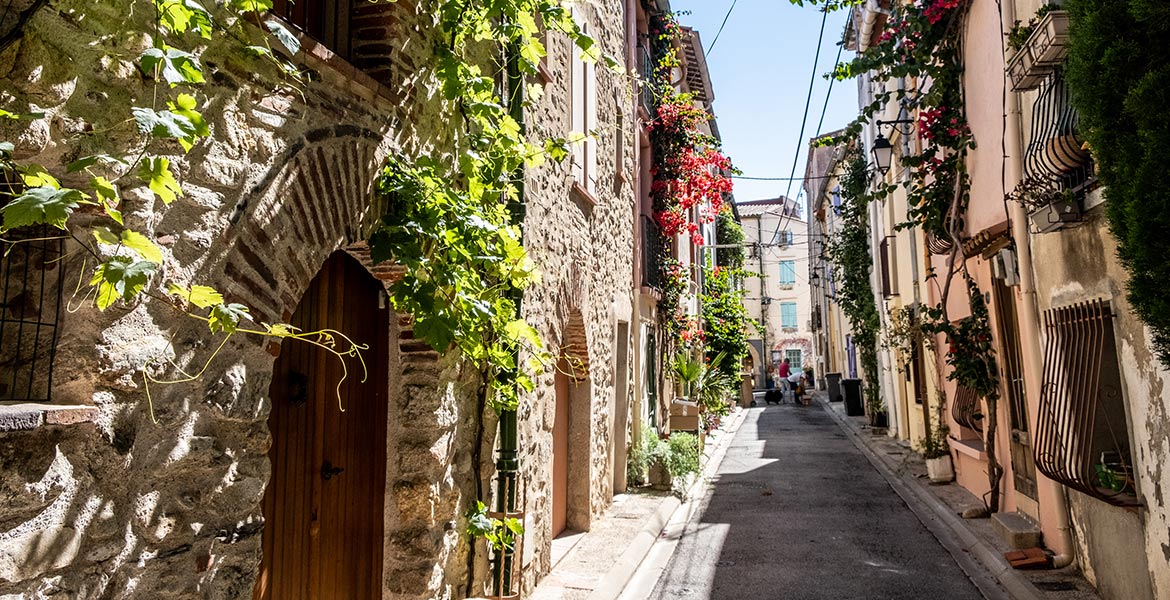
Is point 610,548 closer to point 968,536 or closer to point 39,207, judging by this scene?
point 968,536

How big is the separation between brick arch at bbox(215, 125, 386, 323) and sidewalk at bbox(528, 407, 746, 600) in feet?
10.0

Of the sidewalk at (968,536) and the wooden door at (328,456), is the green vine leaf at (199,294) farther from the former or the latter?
the sidewalk at (968,536)

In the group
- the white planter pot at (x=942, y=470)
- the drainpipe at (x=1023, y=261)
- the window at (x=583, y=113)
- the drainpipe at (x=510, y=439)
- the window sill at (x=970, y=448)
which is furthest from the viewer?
the white planter pot at (x=942, y=470)

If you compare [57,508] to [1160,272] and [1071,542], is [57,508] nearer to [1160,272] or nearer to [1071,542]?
[1160,272]

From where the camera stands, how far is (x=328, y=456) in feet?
12.0

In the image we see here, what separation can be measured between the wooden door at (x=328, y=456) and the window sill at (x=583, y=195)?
307 cm

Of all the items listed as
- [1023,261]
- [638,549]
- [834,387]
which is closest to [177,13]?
[638,549]

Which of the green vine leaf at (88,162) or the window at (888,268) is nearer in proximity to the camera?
the green vine leaf at (88,162)

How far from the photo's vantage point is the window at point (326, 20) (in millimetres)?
3326

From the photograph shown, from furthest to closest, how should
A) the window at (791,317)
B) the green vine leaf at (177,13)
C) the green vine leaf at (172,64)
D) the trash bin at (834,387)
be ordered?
the window at (791,317) → the trash bin at (834,387) → the green vine leaf at (177,13) → the green vine leaf at (172,64)

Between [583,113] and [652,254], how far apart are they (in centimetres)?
444

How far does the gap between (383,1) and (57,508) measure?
253 centimetres

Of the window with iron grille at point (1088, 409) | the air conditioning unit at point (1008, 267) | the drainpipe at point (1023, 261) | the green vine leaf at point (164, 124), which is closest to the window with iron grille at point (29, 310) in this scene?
the green vine leaf at point (164, 124)

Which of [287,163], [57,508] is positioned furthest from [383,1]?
[57,508]
